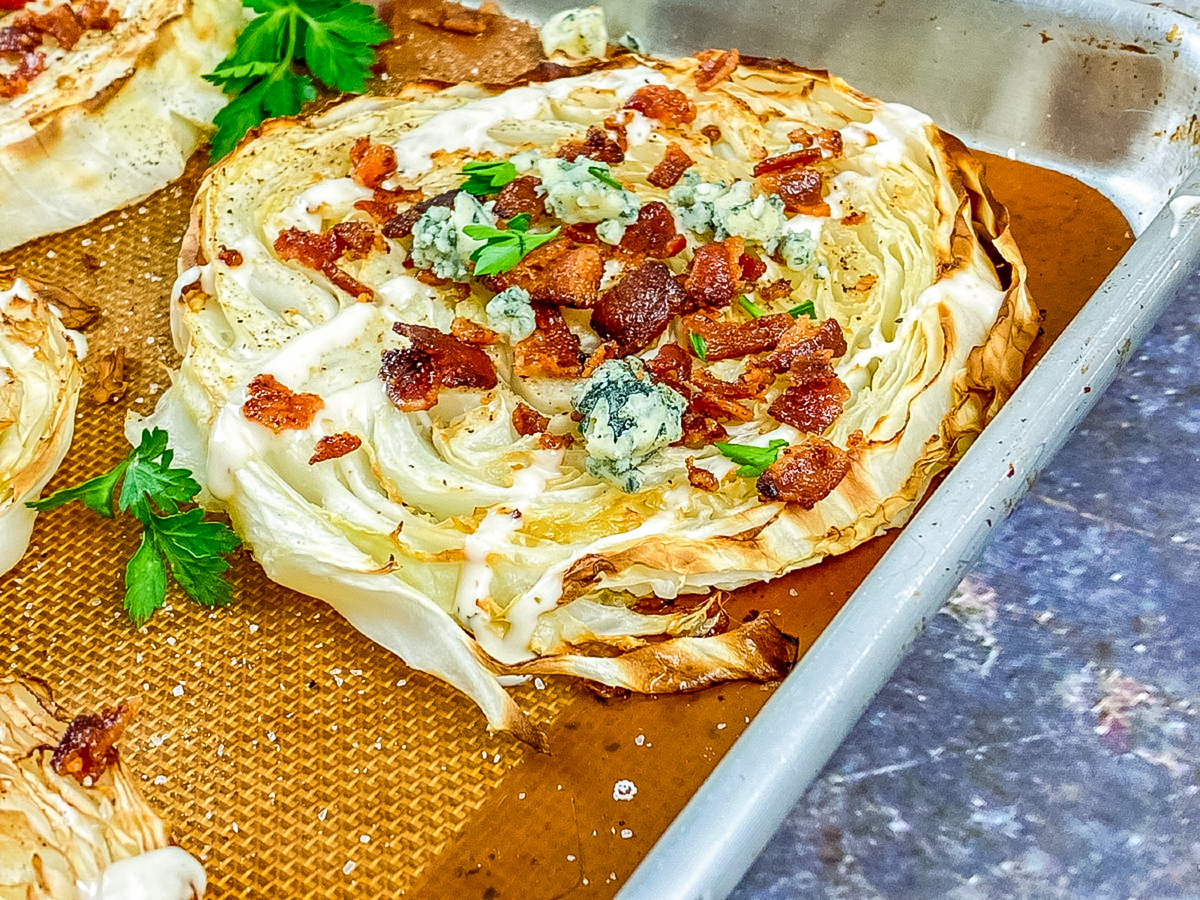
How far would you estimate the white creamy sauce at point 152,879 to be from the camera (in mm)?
2168

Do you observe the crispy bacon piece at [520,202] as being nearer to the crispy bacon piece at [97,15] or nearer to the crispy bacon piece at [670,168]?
the crispy bacon piece at [670,168]

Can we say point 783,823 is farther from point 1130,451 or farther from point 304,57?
point 304,57

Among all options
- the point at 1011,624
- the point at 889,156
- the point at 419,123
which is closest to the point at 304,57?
the point at 419,123

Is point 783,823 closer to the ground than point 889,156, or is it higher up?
closer to the ground

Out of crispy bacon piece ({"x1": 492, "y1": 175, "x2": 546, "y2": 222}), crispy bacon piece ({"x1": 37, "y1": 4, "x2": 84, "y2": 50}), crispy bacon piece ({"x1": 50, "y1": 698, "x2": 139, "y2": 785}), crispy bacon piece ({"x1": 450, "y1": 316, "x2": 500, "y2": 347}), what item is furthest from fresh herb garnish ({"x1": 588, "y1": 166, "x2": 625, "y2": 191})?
crispy bacon piece ({"x1": 37, "y1": 4, "x2": 84, "y2": 50})

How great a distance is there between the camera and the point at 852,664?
203 cm

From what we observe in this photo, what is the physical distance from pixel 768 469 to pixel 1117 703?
80 centimetres

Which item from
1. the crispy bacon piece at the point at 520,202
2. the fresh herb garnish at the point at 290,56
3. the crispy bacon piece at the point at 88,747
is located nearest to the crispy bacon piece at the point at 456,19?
the fresh herb garnish at the point at 290,56

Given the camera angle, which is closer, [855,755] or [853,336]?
[855,755]

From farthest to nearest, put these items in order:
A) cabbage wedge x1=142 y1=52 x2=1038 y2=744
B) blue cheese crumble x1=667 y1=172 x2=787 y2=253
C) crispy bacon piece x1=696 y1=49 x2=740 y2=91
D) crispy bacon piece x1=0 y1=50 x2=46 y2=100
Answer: crispy bacon piece x1=0 y1=50 x2=46 y2=100
crispy bacon piece x1=696 y1=49 x2=740 y2=91
blue cheese crumble x1=667 y1=172 x2=787 y2=253
cabbage wedge x1=142 y1=52 x2=1038 y2=744

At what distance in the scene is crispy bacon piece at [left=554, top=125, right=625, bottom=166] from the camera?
11.0 feet

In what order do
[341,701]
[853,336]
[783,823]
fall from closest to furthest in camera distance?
[783,823] → [341,701] → [853,336]

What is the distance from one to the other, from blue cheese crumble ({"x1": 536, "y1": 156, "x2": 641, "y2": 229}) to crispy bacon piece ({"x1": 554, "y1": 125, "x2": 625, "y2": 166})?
7.7 inches

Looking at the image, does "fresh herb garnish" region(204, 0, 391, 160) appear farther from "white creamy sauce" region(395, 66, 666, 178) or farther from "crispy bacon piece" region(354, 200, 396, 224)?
"crispy bacon piece" region(354, 200, 396, 224)
